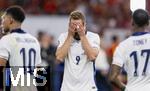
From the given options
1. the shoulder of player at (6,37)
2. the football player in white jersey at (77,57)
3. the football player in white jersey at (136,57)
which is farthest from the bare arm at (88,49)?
the shoulder of player at (6,37)

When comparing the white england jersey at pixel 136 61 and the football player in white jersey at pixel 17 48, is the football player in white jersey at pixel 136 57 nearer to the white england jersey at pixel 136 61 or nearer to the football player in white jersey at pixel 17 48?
the white england jersey at pixel 136 61

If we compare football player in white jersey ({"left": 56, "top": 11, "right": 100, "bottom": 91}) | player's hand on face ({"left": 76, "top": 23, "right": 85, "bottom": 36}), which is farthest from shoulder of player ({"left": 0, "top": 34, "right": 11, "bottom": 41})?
player's hand on face ({"left": 76, "top": 23, "right": 85, "bottom": 36})

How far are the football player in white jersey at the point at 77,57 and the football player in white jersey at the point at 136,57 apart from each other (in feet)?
1.27

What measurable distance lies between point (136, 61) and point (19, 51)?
5.57 ft

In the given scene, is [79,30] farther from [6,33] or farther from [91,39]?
[6,33]

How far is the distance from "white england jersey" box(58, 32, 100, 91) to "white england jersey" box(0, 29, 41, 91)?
571mm

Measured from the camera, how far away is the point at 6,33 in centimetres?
1170

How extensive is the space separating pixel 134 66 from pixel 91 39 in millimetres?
900

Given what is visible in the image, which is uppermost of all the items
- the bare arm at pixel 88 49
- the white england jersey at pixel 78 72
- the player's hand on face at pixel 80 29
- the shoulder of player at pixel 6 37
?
the player's hand on face at pixel 80 29

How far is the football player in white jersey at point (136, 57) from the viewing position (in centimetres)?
1095

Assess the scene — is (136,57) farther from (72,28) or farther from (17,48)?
(17,48)

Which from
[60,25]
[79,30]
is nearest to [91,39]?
[79,30]

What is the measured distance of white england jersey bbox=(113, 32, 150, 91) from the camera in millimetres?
10945

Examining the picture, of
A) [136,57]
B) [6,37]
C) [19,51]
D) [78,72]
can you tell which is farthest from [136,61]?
[6,37]
